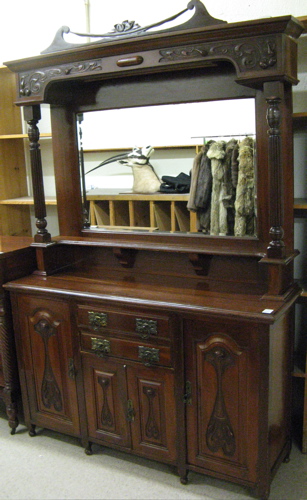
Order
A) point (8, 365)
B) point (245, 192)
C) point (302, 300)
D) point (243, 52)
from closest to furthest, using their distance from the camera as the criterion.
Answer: point (243, 52), point (245, 192), point (302, 300), point (8, 365)

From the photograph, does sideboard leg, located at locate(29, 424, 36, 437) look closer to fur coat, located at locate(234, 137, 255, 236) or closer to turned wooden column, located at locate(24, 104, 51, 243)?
turned wooden column, located at locate(24, 104, 51, 243)

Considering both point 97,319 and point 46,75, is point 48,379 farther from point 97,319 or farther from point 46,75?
point 46,75

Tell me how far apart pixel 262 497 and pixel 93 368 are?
977 mm

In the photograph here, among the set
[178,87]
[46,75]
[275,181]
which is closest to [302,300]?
[275,181]

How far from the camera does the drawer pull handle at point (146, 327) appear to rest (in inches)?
87.1

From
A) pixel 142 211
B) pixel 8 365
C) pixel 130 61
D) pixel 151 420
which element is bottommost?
pixel 151 420

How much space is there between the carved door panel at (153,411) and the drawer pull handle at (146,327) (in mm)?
171

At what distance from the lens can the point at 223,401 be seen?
6.98 ft

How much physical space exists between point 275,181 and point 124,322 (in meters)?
0.95

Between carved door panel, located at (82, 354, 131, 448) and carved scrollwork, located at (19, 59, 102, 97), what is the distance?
1419 mm

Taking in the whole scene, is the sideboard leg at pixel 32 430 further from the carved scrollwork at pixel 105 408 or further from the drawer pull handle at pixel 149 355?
the drawer pull handle at pixel 149 355

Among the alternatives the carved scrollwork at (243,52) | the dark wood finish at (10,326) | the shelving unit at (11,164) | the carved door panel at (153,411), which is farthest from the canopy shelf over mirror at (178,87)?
the shelving unit at (11,164)

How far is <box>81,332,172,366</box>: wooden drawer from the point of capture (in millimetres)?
2229

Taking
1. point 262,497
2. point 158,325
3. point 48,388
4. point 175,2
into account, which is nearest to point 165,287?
point 158,325
